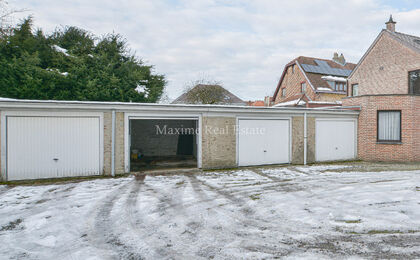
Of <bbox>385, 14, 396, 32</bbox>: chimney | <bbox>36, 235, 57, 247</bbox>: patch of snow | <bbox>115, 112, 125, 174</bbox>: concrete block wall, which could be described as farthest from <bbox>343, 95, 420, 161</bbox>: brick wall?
<bbox>36, 235, 57, 247</bbox>: patch of snow

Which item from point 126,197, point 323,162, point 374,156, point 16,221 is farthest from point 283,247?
point 374,156

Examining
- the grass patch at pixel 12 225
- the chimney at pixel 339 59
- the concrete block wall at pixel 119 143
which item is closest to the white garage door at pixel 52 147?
the concrete block wall at pixel 119 143

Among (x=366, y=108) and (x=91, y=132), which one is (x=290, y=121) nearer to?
(x=366, y=108)

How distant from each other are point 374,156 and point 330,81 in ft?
50.3

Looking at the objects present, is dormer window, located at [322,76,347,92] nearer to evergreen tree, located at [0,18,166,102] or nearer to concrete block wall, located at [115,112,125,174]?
evergreen tree, located at [0,18,166,102]

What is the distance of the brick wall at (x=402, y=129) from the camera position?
11.2 metres

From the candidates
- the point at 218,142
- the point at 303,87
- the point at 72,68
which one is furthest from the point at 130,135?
the point at 303,87

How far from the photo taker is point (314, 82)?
79.0 ft

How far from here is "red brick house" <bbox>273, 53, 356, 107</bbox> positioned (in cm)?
2341

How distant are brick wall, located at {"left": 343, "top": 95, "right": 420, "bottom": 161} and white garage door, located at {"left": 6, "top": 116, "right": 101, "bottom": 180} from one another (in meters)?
12.6

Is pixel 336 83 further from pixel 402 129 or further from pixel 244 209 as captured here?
pixel 244 209

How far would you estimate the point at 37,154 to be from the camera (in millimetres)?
8086

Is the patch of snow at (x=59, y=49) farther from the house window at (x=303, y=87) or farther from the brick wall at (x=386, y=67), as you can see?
Result: the brick wall at (x=386, y=67)

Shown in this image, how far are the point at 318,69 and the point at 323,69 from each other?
787 millimetres
